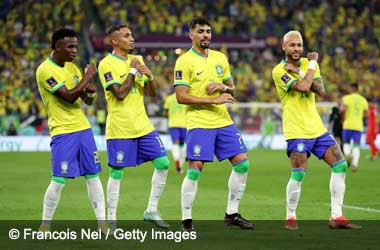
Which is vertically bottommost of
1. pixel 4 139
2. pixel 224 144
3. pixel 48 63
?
pixel 4 139

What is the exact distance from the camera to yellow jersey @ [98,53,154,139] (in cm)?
1155

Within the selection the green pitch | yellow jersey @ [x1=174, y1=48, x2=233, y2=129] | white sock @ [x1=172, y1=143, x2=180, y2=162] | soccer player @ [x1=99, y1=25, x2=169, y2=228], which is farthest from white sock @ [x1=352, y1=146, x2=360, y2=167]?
soccer player @ [x1=99, y1=25, x2=169, y2=228]

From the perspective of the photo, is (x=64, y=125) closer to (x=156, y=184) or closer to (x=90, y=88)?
(x=90, y=88)

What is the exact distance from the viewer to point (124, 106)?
38.1 feet

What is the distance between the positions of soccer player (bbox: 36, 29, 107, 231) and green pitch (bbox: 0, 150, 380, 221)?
2.25 m

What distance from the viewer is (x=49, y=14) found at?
42.0 m

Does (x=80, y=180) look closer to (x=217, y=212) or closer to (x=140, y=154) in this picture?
(x=217, y=212)

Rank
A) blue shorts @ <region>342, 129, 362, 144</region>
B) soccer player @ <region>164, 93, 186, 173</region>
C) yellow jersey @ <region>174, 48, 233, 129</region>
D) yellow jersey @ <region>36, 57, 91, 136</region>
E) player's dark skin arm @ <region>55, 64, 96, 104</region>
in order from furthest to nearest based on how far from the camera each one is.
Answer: blue shorts @ <region>342, 129, 362, 144</region>
soccer player @ <region>164, 93, 186, 173</region>
yellow jersey @ <region>174, 48, 233, 129</region>
yellow jersey @ <region>36, 57, 91, 136</region>
player's dark skin arm @ <region>55, 64, 96, 104</region>

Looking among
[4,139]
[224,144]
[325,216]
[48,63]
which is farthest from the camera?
[4,139]

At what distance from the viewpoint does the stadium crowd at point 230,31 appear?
4000 cm

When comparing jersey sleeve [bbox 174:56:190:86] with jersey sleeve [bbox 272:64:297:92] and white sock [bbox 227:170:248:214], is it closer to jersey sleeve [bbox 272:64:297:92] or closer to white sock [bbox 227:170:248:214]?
jersey sleeve [bbox 272:64:297:92]

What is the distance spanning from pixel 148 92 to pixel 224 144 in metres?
1.18

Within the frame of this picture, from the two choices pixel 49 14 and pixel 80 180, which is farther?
pixel 49 14

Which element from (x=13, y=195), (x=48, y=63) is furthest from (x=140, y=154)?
(x=13, y=195)
